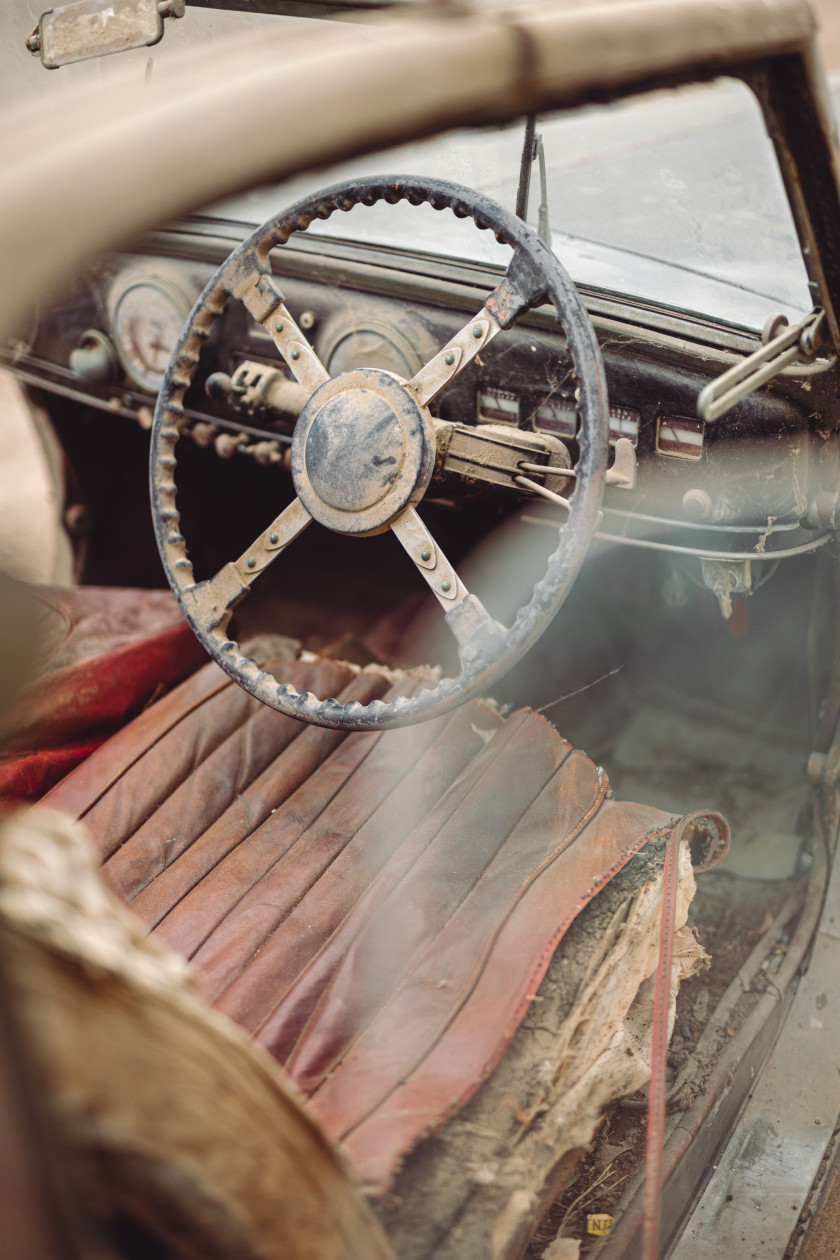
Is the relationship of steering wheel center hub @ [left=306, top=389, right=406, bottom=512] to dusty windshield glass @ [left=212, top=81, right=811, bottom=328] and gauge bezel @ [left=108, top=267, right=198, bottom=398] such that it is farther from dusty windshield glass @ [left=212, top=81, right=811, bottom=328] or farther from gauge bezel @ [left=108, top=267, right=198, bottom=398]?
gauge bezel @ [left=108, top=267, right=198, bottom=398]

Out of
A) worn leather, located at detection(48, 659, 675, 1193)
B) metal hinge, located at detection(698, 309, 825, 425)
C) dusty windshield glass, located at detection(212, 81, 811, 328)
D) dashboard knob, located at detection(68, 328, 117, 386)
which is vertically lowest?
worn leather, located at detection(48, 659, 675, 1193)

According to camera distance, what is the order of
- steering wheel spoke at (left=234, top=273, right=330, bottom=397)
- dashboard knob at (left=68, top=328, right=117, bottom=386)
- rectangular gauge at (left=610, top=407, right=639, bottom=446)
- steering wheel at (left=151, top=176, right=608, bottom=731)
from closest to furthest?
steering wheel at (left=151, top=176, right=608, bottom=731), steering wheel spoke at (left=234, top=273, right=330, bottom=397), rectangular gauge at (left=610, top=407, right=639, bottom=446), dashboard knob at (left=68, top=328, right=117, bottom=386)

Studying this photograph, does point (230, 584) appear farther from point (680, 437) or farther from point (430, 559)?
point (680, 437)

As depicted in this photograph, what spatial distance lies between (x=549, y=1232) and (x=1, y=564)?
1132 mm

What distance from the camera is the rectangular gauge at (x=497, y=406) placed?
1715 millimetres

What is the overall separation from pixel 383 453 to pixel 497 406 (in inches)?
18.2

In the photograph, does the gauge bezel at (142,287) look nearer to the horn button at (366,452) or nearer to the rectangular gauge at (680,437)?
the horn button at (366,452)

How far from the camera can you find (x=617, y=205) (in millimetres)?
2000

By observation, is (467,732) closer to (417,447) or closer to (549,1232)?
(417,447)

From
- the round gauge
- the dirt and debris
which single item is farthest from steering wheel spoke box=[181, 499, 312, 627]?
the dirt and debris

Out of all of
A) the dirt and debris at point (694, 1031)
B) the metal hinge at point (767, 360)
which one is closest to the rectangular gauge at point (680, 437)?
the metal hinge at point (767, 360)

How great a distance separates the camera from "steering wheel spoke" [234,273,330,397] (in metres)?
1.45

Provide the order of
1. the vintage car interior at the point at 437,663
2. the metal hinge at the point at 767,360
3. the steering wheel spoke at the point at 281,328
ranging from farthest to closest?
1. the steering wheel spoke at the point at 281,328
2. the metal hinge at the point at 767,360
3. the vintage car interior at the point at 437,663

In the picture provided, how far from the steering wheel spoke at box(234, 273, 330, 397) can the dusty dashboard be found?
8.5 inches
